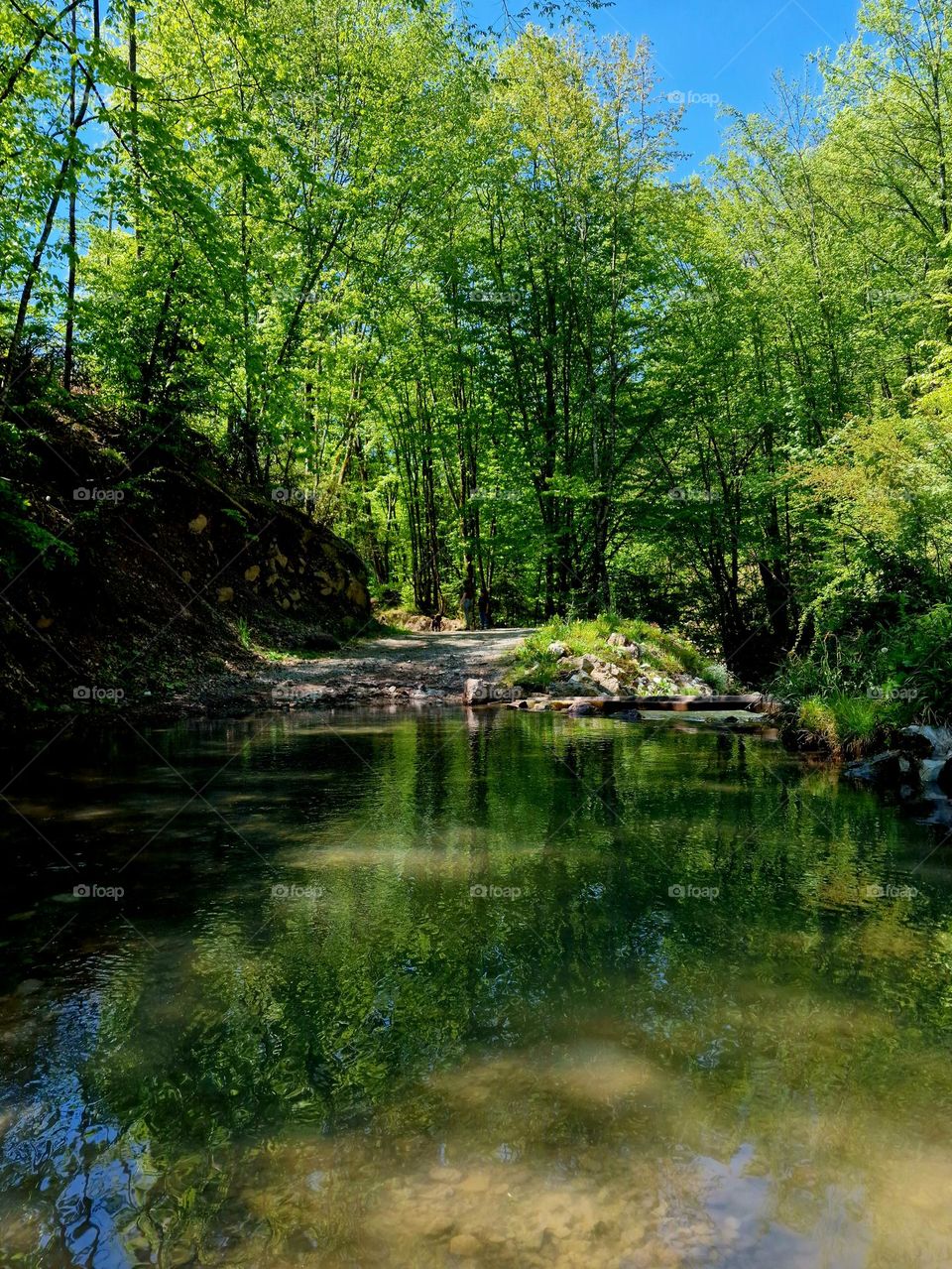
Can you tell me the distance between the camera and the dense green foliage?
542 inches

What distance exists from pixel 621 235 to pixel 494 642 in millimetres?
10076

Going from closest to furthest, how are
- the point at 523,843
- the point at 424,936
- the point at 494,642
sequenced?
1. the point at 424,936
2. the point at 523,843
3. the point at 494,642

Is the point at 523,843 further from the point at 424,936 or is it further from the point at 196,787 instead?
the point at 196,787

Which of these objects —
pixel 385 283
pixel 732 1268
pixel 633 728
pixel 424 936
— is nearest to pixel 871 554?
pixel 633 728

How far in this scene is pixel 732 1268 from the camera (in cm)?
187
